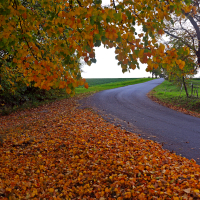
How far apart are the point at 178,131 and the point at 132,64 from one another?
6.07 meters

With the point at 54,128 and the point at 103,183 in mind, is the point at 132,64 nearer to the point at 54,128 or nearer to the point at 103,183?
the point at 103,183

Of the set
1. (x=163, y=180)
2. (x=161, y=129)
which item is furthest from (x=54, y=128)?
(x=163, y=180)

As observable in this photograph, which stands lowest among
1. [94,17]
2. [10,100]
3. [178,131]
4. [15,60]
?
[178,131]

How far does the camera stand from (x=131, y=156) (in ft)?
17.0

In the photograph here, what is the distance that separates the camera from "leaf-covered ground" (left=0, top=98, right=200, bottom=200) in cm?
370

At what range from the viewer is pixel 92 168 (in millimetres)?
4723

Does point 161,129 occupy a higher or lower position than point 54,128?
lower

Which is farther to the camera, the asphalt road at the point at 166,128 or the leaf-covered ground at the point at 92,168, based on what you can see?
the asphalt road at the point at 166,128

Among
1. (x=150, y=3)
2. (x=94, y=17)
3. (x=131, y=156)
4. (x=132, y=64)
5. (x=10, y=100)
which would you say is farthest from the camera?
(x=10, y=100)

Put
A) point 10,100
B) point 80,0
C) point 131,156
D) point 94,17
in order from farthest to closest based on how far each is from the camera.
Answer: point 10,100 → point 131,156 → point 80,0 → point 94,17

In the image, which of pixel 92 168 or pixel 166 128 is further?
pixel 166 128

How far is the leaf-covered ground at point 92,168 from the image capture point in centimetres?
370

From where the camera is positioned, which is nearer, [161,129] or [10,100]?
[161,129]

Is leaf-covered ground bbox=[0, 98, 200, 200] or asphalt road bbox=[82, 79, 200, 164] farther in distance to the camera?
asphalt road bbox=[82, 79, 200, 164]
